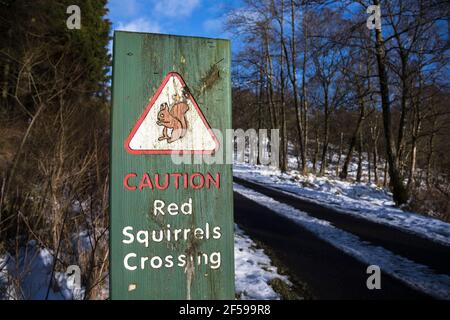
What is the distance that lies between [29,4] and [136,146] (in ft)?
38.8

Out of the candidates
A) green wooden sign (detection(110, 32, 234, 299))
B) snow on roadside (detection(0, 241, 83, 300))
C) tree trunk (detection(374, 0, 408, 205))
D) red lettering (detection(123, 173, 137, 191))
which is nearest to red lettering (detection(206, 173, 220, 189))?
green wooden sign (detection(110, 32, 234, 299))

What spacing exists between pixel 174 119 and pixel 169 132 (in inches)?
2.6

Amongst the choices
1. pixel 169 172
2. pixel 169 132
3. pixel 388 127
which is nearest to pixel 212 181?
pixel 169 172

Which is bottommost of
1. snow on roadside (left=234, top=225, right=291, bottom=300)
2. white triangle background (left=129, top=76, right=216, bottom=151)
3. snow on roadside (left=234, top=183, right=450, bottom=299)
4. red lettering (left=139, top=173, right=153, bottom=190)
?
snow on roadside (left=234, top=183, right=450, bottom=299)

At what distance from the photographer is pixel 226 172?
1.49m

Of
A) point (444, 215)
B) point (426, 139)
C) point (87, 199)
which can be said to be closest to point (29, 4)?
point (87, 199)

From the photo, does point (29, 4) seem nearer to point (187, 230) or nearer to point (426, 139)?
point (187, 230)

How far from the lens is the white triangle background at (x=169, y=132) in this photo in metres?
1.41

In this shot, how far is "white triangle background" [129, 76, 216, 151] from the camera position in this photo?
1.41 m

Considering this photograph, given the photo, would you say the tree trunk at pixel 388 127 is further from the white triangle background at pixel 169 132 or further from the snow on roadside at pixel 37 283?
the white triangle background at pixel 169 132

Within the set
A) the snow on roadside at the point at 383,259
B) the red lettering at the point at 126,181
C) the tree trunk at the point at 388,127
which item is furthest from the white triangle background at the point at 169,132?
the tree trunk at the point at 388,127

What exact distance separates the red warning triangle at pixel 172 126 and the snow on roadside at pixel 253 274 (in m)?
2.15

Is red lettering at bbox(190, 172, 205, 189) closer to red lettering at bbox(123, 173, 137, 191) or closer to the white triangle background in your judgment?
the white triangle background

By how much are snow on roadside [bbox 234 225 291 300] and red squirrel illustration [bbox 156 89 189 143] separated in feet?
7.23
